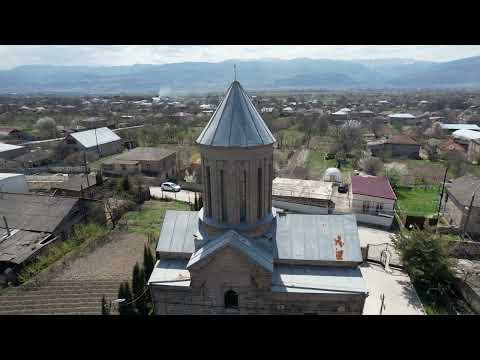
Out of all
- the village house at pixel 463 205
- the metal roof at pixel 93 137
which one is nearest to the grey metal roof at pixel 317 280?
the village house at pixel 463 205

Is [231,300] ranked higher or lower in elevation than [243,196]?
lower

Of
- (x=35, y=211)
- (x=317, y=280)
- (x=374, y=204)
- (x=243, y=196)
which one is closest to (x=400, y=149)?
(x=374, y=204)

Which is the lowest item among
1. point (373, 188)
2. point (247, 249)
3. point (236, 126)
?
point (373, 188)

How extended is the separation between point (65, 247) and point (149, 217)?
23.9ft

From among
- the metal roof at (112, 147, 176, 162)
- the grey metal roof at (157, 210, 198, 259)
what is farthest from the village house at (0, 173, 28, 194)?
the grey metal roof at (157, 210, 198, 259)

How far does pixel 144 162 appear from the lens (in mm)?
37688

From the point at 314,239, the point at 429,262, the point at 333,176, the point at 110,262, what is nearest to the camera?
the point at 314,239

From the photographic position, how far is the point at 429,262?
1598 cm

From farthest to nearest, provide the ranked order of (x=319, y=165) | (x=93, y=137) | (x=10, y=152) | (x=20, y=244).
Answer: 1. (x=93, y=137)
2. (x=10, y=152)
3. (x=319, y=165)
4. (x=20, y=244)

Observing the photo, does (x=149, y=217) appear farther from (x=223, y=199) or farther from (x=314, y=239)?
(x=314, y=239)

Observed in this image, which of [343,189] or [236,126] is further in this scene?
[343,189]

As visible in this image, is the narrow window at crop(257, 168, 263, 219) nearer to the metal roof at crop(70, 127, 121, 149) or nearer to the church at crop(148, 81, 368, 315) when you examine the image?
the church at crop(148, 81, 368, 315)
